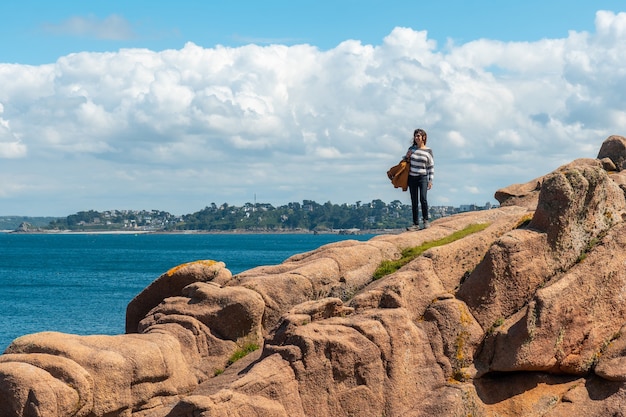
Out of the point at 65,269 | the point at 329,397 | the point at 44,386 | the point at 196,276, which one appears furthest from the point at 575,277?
the point at 65,269

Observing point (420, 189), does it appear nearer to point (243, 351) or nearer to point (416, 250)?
point (416, 250)

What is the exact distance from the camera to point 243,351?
25078 millimetres

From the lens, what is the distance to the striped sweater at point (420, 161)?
30078mm

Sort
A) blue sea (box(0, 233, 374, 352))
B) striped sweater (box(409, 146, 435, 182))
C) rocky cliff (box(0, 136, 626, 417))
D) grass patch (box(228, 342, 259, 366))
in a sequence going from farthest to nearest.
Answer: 1. blue sea (box(0, 233, 374, 352))
2. striped sweater (box(409, 146, 435, 182))
3. grass patch (box(228, 342, 259, 366))
4. rocky cliff (box(0, 136, 626, 417))

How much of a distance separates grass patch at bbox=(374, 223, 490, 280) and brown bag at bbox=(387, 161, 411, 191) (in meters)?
2.50

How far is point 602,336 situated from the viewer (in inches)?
928

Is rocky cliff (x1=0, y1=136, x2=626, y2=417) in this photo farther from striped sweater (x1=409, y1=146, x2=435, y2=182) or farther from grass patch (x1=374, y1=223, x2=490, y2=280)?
striped sweater (x1=409, y1=146, x2=435, y2=182)

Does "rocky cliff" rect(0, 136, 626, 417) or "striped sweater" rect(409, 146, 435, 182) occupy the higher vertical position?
"striped sweater" rect(409, 146, 435, 182)

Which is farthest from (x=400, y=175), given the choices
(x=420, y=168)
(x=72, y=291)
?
(x=72, y=291)

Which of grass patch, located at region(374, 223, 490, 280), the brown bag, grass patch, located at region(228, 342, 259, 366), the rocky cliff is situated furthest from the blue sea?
grass patch, located at region(374, 223, 490, 280)

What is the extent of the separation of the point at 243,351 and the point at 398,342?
4969 millimetres

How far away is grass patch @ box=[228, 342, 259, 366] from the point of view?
977 inches

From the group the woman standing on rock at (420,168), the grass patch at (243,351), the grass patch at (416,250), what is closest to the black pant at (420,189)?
the woman standing on rock at (420,168)

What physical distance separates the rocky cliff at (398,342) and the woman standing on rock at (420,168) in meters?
4.11
